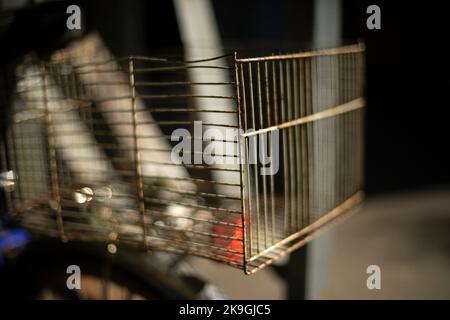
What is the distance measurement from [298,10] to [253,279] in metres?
1.78

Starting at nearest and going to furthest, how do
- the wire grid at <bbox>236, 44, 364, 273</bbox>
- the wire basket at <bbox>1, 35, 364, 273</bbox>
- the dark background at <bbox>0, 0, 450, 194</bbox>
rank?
the wire basket at <bbox>1, 35, 364, 273</bbox> < the wire grid at <bbox>236, 44, 364, 273</bbox> < the dark background at <bbox>0, 0, 450, 194</bbox>

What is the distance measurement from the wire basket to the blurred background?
0.29 m

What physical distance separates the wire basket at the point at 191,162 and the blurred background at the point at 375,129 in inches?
11.4

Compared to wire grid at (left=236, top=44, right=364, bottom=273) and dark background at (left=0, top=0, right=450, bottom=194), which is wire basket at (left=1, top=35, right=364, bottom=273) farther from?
dark background at (left=0, top=0, right=450, bottom=194)

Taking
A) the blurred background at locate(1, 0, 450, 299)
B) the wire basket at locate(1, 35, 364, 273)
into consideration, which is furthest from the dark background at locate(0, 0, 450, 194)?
the wire basket at locate(1, 35, 364, 273)

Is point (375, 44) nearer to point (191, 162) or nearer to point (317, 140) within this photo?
point (317, 140)

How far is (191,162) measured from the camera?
1.99 meters

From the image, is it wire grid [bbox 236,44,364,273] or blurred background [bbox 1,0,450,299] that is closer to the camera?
wire grid [bbox 236,44,364,273]

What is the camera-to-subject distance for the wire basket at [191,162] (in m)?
1.53

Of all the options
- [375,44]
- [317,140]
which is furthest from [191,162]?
[375,44]

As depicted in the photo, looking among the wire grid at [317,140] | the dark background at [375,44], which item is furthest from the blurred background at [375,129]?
the wire grid at [317,140]

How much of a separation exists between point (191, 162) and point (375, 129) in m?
5.33

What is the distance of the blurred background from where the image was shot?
8.29ft

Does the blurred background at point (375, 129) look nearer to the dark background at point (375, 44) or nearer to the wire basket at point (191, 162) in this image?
the dark background at point (375, 44)
